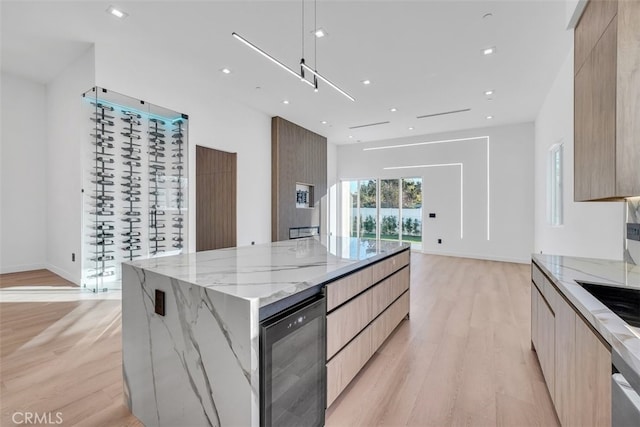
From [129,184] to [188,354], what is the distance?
3.76m

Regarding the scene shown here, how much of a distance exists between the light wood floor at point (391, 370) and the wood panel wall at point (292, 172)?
3.74 m

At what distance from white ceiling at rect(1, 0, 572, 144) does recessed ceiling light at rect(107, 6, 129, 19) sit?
4cm

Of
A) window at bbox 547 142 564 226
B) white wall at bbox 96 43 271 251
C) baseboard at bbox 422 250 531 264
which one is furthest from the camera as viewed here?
baseboard at bbox 422 250 531 264

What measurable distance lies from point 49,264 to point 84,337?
11.7 ft

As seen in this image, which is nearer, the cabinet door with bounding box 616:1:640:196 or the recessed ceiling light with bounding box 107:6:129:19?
the cabinet door with bounding box 616:1:640:196

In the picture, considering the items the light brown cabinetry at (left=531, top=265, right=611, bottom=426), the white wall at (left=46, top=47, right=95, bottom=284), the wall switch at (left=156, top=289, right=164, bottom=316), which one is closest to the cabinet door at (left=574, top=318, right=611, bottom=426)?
the light brown cabinetry at (left=531, top=265, right=611, bottom=426)

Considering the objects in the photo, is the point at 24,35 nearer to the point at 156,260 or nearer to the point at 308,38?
the point at 308,38

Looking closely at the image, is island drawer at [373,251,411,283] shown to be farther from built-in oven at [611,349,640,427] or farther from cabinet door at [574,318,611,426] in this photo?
built-in oven at [611,349,640,427]

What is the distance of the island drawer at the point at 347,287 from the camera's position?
1653mm

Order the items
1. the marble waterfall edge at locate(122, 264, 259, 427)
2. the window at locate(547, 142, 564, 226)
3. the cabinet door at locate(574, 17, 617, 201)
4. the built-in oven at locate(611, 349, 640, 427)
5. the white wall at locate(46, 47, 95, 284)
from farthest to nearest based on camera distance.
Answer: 1. the window at locate(547, 142, 564, 226)
2. the white wall at locate(46, 47, 95, 284)
3. the cabinet door at locate(574, 17, 617, 201)
4. the marble waterfall edge at locate(122, 264, 259, 427)
5. the built-in oven at locate(611, 349, 640, 427)

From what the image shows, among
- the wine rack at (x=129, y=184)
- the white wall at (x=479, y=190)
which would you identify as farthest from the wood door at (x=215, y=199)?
the white wall at (x=479, y=190)

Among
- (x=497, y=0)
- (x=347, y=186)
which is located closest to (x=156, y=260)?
(x=497, y=0)

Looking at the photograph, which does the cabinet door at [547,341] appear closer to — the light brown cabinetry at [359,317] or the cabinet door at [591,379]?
the cabinet door at [591,379]

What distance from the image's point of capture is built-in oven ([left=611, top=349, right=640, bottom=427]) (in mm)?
810
